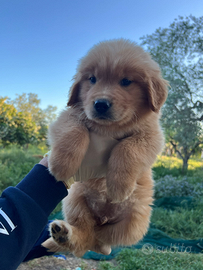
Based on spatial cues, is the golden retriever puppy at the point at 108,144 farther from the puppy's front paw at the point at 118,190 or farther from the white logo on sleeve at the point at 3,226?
the white logo on sleeve at the point at 3,226

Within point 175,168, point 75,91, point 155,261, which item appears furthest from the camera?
point 175,168

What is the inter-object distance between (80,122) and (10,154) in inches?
280

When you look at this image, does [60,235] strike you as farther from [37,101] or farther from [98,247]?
[37,101]

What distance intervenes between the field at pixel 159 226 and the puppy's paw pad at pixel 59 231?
2.49 meters

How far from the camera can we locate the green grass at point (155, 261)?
12.4ft

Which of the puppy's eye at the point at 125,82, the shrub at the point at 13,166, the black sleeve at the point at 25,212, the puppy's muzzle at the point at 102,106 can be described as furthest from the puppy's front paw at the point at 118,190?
the shrub at the point at 13,166

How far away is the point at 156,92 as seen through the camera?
183 centimetres

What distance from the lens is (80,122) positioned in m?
1.87

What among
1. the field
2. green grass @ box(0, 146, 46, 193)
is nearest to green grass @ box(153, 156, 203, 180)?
the field

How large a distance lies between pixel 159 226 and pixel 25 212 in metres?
5.03

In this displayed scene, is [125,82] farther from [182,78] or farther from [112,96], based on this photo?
[182,78]

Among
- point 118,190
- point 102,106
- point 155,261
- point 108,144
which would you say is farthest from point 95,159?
point 155,261

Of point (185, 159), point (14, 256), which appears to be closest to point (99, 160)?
point (14, 256)

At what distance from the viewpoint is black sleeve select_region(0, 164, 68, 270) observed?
141cm
